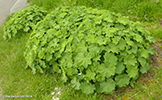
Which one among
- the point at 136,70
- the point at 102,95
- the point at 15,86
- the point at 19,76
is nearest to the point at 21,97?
the point at 15,86

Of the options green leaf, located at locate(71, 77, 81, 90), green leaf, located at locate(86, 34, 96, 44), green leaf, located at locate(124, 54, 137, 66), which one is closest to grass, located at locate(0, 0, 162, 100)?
green leaf, located at locate(71, 77, 81, 90)

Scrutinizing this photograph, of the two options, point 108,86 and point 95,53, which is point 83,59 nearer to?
point 95,53

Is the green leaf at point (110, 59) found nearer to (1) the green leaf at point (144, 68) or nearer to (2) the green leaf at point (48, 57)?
(1) the green leaf at point (144, 68)

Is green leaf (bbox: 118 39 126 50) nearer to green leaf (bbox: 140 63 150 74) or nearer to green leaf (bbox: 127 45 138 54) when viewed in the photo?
green leaf (bbox: 127 45 138 54)

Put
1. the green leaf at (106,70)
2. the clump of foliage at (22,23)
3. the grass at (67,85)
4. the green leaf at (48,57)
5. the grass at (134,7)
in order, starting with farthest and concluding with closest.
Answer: the clump of foliage at (22,23) → the grass at (134,7) → the green leaf at (48,57) → the grass at (67,85) → the green leaf at (106,70)

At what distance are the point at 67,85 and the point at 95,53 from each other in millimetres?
853

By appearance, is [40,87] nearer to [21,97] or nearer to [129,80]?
[21,97]

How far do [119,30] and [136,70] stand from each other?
0.73m

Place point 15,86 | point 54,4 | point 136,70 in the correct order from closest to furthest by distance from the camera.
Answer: point 136,70 → point 15,86 → point 54,4

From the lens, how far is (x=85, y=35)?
8.98 feet

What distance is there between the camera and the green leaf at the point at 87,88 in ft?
8.16

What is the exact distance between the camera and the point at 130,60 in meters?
2.44

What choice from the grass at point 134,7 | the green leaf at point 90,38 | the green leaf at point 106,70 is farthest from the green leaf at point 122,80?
the grass at point 134,7

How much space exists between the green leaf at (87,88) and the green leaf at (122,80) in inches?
15.6
